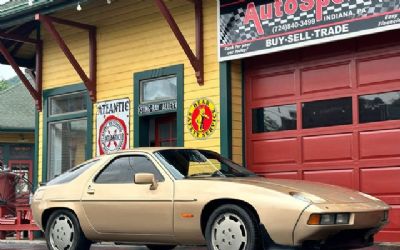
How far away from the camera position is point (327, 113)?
10.6 meters

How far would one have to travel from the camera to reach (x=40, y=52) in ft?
50.5

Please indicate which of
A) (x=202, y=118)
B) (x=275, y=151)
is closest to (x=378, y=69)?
(x=275, y=151)

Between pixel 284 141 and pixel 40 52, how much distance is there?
7094mm

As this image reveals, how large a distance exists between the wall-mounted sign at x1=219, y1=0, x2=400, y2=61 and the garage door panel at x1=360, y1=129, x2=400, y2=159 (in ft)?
5.13

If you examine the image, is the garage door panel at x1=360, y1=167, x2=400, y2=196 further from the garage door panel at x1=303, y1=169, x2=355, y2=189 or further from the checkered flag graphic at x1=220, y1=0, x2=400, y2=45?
the checkered flag graphic at x1=220, y1=0, x2=400, y2=45

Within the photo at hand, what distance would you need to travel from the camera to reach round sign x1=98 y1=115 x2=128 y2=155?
44.0 ft

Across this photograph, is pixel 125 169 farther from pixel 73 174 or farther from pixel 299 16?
pixel 299 16

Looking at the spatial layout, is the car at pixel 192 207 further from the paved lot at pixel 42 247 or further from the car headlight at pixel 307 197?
the paved lot at pixel 42 247

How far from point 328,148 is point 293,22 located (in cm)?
213

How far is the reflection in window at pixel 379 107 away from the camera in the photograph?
9742 millimetres

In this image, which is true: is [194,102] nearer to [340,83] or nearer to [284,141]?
[284,141]

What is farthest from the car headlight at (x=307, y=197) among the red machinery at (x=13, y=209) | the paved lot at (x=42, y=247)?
the red machinery at (x=13, y=209)

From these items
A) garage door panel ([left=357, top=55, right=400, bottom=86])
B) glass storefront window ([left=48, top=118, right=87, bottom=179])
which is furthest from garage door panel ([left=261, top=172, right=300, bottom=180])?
glass storefront window ([left=48, top=118, right=87, bottom=179])

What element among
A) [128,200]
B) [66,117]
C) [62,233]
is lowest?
[62,233]
